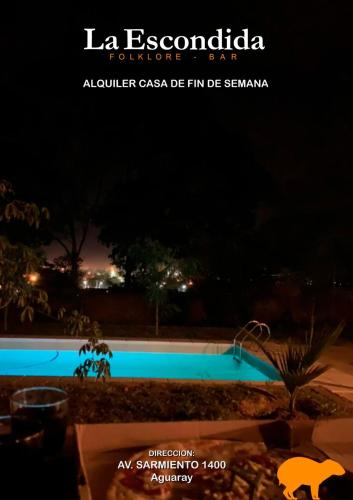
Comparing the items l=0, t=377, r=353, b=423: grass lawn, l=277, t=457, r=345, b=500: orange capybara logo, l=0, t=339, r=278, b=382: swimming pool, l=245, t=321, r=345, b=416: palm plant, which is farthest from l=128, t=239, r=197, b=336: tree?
l=277, t=457, r=345, b=500: orange capybara logo

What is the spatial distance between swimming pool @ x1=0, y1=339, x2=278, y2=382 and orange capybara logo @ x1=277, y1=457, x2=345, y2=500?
5477mm

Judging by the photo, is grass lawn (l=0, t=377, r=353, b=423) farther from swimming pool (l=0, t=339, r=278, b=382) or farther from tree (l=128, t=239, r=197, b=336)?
tree (l=128, t=239, r=197, b=336)

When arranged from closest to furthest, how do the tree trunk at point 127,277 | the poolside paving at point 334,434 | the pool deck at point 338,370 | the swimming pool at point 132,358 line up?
the poolside paving at point 334,434
the pool deck at point 338,370
the swimming pool at point 132,358
the tree trunk at point 127,277

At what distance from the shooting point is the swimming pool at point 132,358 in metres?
7.74

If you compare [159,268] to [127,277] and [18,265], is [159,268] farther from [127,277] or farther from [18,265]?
[18,265]

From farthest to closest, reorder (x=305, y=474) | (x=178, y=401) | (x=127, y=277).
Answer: (x=127, y=277)
(x=178, y=401)
(x=305, y=474)

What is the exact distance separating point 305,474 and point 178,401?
7.32 feet

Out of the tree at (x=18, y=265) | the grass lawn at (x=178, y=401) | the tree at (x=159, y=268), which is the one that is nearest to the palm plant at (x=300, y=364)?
the grass lawn at (x=178, y=401)

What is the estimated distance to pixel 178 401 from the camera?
13.8 feet

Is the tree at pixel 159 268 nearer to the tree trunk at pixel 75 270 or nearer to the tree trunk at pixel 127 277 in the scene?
the tree trunk at pixel 127 277

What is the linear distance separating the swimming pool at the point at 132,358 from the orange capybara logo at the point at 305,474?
5.48 meters

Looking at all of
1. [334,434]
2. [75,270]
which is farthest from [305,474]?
[75,270]

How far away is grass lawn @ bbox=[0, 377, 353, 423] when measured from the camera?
3799 mm

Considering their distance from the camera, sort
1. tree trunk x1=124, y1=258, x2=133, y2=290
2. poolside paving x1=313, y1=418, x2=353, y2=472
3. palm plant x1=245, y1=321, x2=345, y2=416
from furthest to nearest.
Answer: tree trunk x1=124, y1=258, x2=133, y2=290
palm plant x1=245, y1=321, x2=345, y2=416
poolside paving x1=313, y1=418, x2=353, y2=472
